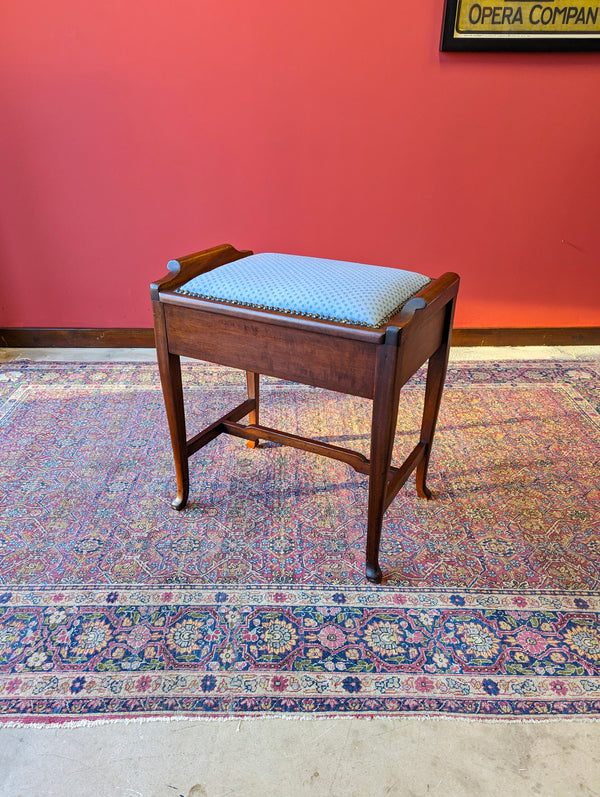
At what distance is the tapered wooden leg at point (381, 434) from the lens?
123 centimetres

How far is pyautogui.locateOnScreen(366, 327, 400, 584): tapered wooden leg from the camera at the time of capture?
4.03 feet

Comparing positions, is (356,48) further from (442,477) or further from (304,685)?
(304,685)

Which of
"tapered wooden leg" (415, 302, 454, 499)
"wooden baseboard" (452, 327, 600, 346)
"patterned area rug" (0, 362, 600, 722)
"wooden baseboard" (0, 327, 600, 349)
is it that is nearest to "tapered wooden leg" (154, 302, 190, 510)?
"patterned area rug" (0, 362, 600, 722)

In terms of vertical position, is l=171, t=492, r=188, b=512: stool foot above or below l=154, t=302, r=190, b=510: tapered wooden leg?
below

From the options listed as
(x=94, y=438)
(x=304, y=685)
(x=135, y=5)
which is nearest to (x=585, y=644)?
(x=304, y=685)

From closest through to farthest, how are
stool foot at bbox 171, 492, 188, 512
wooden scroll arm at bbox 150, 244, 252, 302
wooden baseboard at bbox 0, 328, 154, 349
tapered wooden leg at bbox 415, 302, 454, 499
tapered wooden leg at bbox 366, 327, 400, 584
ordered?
tapered wooden leg at bbox 366, 327, 400, 584 → wooden scroll arm at bbox 150, 244, 252, 302 → tapered wooden leg at bbox 415, 302, 454, 499 → stool foot at bbox 171, 492, 188, 512 → wooden baseboard at bbox 0, 328, 154, 349

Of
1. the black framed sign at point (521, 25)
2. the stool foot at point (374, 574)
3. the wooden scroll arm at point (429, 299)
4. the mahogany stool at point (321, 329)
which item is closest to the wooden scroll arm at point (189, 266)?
the mahogany stool at point (321, 329)

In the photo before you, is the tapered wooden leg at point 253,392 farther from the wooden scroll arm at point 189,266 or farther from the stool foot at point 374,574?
the stool foot at point 374,574

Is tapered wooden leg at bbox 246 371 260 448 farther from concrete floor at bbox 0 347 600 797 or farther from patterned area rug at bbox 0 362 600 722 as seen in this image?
concrete floor at bbox 0 347 600 797

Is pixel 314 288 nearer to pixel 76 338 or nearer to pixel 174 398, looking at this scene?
pixel 174 398

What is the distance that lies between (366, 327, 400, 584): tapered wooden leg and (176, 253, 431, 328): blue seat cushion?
0.26 feet

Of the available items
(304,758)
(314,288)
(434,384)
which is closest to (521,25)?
(434,384)

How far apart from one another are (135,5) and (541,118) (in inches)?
70.0

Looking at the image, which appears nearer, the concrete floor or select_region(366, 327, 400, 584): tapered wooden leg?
the concrete floor
